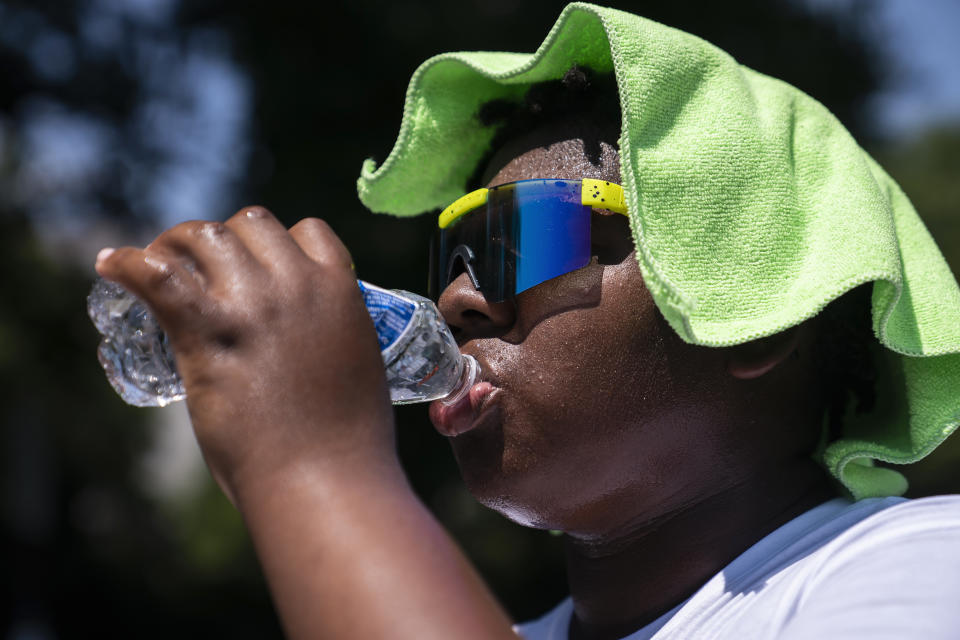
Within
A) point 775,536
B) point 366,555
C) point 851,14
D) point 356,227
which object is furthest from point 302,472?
point 851,14

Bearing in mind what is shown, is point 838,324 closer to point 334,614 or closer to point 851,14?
point 334,614

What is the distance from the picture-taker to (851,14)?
6.58 m

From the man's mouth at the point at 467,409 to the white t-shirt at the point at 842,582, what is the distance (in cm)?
57

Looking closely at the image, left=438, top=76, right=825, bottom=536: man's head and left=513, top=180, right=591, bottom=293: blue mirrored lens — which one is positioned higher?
left=513, top=180, right=591, bottom=293: blue mirrored lens

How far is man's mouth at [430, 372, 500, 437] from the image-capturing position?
191 cm

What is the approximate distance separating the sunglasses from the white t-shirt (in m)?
0.72

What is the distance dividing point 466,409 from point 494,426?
72 mm

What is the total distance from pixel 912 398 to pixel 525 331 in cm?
85

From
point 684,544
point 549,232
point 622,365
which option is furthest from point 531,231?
point 684,544

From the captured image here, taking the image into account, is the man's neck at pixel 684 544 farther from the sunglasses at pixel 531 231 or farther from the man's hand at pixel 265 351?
the man's hand at pixel 265 351

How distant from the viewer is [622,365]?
1.84m

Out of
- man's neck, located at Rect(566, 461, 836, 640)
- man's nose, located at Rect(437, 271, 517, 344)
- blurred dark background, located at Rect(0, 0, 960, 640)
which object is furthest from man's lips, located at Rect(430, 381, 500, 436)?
blurred dark background, located at Rect(0, 0, 960, 640)

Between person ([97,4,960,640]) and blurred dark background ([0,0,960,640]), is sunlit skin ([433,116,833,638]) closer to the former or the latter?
person ([97,4,960,640])

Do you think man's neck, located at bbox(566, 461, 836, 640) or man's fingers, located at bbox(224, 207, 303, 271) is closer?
man's fingers, located at bbox(224, 207, 303, 271)
